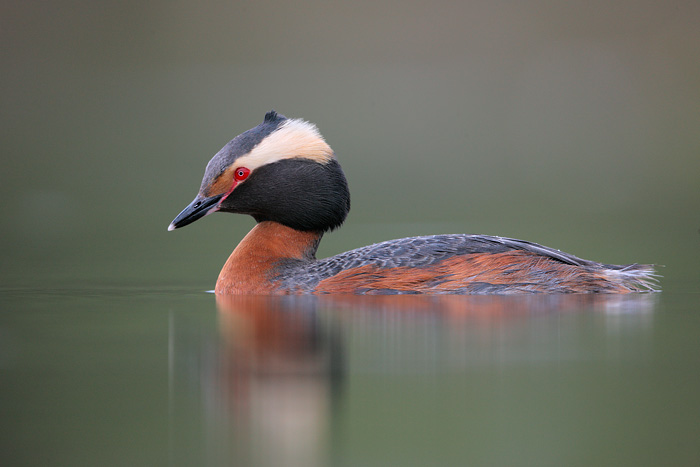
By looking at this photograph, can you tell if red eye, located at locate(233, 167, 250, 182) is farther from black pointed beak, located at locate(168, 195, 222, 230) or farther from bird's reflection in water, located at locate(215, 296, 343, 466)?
bird's reflection in water, located at locate(215, 296, 343, 466)

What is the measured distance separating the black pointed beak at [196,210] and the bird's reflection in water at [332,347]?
65cm

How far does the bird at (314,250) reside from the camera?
24.6ft

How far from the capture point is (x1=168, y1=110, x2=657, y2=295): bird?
749 centimetres

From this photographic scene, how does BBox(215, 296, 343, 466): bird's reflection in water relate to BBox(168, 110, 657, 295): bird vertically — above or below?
below

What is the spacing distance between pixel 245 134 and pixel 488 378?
3942mm

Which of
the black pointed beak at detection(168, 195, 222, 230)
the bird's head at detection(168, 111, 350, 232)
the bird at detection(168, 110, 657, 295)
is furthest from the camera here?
the bird's head at detection(168, 111, 350, 232)

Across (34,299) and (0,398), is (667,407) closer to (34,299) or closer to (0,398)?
(0,398)

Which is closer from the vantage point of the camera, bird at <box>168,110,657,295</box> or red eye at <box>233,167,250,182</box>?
bird at <box>168,110,657,295</box>

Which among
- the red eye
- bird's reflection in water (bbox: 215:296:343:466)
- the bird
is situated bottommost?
bird's reflection in water (bbox: 215:296:343:466)

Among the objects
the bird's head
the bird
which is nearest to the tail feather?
the bird

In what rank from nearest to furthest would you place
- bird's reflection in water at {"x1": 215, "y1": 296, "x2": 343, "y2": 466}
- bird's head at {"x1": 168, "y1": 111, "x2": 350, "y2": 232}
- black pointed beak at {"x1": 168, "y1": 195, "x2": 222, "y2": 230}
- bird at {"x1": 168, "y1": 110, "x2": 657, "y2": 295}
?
bird's reflection in water at {"x1": 215, "y1": 296, "x2": 343, "y2": 466}
bird at {"x1": 168, "y1": 110, "x2": 657, "y2": 295}
black pointed beak at {"x1": 168, "y1": 195, "x2": 222, "y2": 230}
bird's head at {"x1": 168, "y1": 111, "x2": 350, "y2": 232}

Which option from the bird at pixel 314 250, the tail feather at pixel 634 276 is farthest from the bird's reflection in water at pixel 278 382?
the tail feather at pixel 634 276

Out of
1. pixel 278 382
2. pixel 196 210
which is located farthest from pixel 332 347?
pixel 196 210

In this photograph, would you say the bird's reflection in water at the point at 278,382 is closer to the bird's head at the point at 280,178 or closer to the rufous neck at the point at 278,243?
the rufous neck at the point at 278,243
